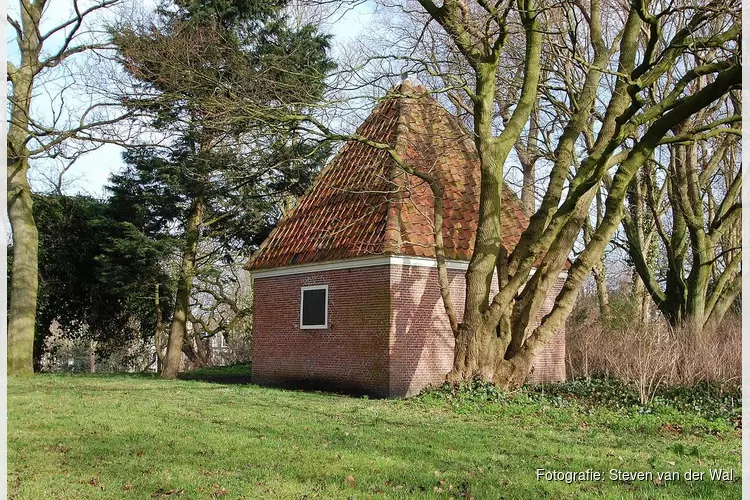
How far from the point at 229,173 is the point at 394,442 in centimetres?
1363

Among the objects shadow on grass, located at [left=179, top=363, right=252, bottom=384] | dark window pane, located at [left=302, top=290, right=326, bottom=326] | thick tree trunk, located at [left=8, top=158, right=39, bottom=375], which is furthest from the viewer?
shadow on grass, located at [left=179, top=363, right=252, bottom=384]

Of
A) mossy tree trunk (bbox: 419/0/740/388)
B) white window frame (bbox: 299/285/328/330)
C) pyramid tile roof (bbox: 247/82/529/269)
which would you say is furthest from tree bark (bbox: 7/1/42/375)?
mossy tree trunk (bbox: 419/0/740/388)

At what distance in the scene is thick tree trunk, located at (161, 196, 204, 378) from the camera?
22.7m

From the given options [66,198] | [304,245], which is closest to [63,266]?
[66,198]

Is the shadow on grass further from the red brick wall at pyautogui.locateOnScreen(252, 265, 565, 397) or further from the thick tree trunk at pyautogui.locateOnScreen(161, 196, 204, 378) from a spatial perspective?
the red brick wall at pyautogui.locateOnScreen(252, 265, 565, 397)

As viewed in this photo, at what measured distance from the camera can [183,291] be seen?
900 inches

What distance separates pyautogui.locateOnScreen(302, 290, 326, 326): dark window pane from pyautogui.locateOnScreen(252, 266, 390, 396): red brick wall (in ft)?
0.83

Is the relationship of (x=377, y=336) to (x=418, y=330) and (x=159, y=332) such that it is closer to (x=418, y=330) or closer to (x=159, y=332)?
(x=418, y=330)

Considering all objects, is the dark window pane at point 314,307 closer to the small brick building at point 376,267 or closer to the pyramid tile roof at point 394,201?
the small brick building at point 376,267

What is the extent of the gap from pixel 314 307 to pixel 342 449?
9767 mm

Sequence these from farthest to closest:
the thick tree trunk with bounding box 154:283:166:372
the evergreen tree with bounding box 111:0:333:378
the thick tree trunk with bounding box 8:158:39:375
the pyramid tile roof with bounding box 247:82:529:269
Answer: the thick tree trunk with bounding box 154:283:166:372 < the thick tree trunk with bounding box 8:158:39:375 < the evergreen tree with bounding box 111:0:333:378 < the pyramid tile roof with bounding box 247:82:529:269

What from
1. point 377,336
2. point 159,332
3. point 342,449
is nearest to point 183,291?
point 159,332

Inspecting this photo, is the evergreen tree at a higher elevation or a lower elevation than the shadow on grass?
higher

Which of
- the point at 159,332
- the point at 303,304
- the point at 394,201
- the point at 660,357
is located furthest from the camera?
the point at 159,332
